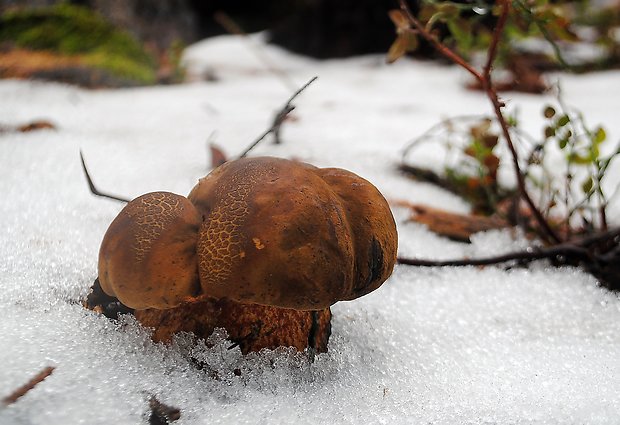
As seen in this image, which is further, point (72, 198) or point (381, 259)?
point (72, 198)

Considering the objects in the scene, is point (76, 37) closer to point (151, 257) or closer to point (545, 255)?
point (151, 257)

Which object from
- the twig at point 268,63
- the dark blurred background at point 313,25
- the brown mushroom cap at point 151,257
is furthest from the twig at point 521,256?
the dark blurred background at point 313,25

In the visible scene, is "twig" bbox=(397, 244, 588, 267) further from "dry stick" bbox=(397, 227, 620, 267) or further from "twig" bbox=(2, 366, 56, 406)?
"twig" bbox=(2, 366, 56, 406)

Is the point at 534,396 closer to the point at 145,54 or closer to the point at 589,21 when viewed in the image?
the point at 145,54

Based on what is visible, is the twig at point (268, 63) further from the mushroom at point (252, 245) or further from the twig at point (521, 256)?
the mushroom at point (252, 245)

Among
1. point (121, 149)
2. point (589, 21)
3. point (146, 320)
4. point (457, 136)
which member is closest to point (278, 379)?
point (146, 320)

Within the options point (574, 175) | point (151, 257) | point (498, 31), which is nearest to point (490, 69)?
point (498, 31)
